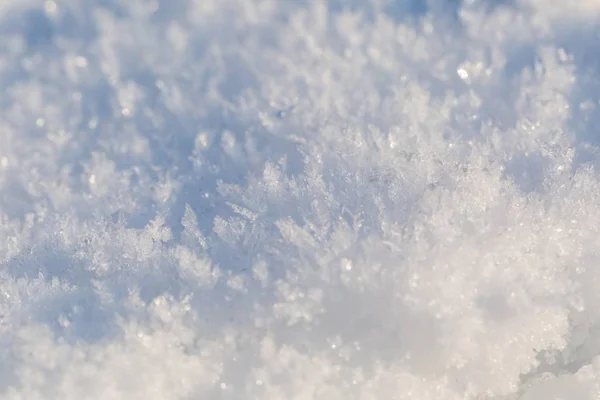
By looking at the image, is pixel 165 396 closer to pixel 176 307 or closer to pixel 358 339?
pixel 176 307

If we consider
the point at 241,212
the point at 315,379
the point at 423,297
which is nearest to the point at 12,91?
the point at 241,212

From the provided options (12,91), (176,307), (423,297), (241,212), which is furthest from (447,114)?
(12,91)

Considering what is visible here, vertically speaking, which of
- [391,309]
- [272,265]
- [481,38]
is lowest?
[272,265]

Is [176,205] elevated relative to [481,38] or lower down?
lower down

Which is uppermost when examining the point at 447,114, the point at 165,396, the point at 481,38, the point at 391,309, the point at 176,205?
the point at 481,38

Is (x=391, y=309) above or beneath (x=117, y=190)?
above

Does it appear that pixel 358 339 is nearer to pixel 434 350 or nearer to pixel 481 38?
pixel 434 350
